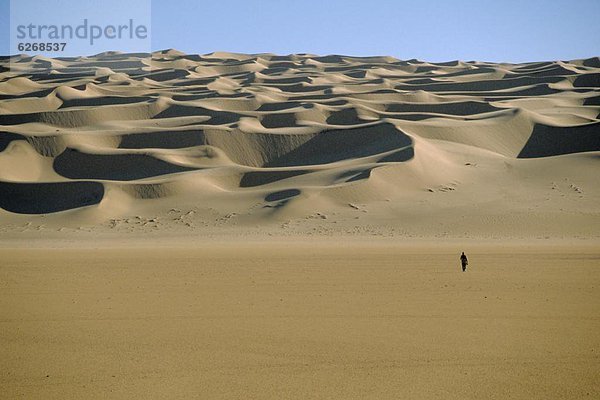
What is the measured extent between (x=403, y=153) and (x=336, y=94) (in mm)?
26303

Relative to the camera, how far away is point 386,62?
371 ft

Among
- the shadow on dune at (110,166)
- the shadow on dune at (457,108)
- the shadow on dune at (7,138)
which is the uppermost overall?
the shadow on dune at (457,108)

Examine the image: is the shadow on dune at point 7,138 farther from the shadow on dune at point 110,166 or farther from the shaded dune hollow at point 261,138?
the shadow on dune at point 110,166

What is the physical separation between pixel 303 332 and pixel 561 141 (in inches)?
1426

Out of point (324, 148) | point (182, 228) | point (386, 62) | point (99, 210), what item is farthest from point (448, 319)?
point (386, 62)

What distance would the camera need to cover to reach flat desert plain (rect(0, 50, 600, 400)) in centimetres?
719

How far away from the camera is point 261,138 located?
4247 cm

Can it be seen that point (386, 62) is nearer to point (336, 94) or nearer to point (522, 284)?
point (336, 94)

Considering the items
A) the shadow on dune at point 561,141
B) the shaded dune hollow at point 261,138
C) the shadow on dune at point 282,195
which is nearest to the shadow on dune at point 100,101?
the shaded dune hollow at point 261,138

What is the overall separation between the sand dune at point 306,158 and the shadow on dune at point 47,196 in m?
0.07

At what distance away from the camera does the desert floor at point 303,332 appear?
6648 millimetres

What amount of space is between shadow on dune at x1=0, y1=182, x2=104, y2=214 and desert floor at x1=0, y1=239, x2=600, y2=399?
18.6m

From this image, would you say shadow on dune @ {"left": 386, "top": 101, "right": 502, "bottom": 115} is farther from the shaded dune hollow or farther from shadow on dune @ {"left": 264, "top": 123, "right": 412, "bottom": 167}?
shadow on dune @ {"left": 264, "top": 123, "right": 412, "bottom": 167}

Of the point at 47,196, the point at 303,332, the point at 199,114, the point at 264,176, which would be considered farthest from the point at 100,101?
the point at 303,332
